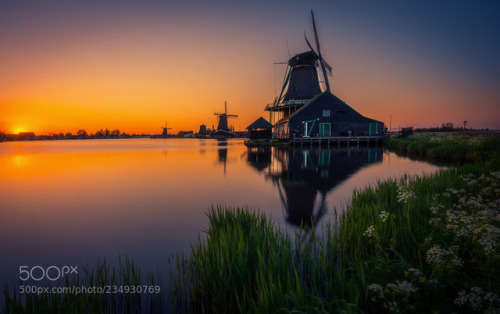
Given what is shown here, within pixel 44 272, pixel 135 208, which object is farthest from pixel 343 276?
pixel 135 208

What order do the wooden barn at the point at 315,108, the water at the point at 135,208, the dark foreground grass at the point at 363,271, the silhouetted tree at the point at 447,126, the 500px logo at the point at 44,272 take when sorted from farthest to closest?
the silhouetted tree at the point at 447,126 < the wooden barn at the point at 315,108 < the water at the point at 135,208 < the 500px logo at the point at 44,272 < the dark foreground grass at the point at 363,271

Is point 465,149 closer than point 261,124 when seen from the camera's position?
Yes

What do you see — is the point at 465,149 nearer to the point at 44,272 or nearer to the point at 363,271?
the point at 363,271

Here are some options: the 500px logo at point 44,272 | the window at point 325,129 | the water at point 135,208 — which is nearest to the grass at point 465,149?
the water at point 135,208

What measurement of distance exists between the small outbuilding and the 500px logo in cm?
3783

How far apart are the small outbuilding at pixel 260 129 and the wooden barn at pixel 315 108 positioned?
3.19 meters

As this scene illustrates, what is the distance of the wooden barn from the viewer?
37719mm

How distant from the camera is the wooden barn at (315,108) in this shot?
37.7 meters

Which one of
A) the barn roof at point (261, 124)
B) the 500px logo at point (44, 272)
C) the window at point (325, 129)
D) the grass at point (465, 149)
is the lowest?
the 500px logo at point (44, 272)

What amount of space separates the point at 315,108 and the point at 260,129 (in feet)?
33.7

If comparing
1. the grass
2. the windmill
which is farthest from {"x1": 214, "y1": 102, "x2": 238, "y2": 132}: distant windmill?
the grass

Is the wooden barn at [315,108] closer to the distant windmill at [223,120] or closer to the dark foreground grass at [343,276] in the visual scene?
the dark foreground grass at [343,276]

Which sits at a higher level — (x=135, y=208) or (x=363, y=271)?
(x=363, y=271)

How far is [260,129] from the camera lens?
141 ft
